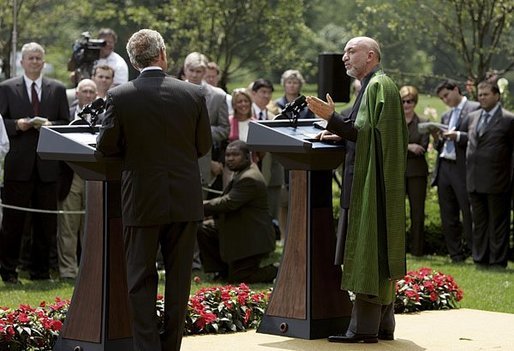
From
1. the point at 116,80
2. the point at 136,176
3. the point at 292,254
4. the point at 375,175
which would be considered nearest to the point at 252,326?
the point at 292,254

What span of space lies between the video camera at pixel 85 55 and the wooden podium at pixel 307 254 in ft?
17.8

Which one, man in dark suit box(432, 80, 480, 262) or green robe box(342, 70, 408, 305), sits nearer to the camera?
green robe box(342, 70, 408, 305)

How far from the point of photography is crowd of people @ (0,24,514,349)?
793cm

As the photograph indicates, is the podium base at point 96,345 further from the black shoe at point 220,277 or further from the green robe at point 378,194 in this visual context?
the black shoe at point 220,277

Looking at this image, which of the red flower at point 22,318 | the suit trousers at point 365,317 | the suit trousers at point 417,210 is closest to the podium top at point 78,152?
the red flower at point 22,318

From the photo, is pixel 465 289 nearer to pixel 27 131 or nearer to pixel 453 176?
pixel 453 176

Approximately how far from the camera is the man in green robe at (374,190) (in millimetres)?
8938

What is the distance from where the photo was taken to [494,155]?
14.6m

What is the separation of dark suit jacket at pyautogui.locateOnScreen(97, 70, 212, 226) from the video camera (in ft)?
22.1

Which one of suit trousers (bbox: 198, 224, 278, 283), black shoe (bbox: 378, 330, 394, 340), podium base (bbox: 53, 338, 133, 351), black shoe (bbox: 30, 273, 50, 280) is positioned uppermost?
podium base (bbox: 53, 338, 133, 351)

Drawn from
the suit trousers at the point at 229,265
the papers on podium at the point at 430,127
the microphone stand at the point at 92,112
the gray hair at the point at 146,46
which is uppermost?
the gray hair at the point at 146,46

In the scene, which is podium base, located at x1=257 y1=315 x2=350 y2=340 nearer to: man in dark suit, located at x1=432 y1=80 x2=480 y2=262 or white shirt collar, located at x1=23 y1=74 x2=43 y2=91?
white shirt collar, located at x1=23 y1=74 x2=43 y2=91

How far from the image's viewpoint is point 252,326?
9.99 meters

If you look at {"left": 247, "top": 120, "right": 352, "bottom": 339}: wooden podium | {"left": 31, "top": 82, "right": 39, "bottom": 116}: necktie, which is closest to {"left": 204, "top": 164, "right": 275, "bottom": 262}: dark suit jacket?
{"left": 31, "top": 82, "right": 39, "bottom": 116}: necktie
